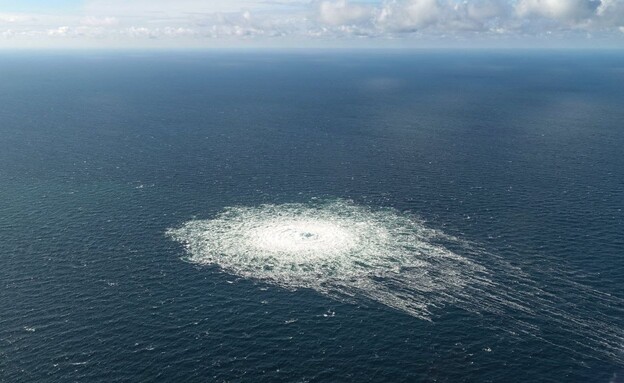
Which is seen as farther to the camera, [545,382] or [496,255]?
[496,255]

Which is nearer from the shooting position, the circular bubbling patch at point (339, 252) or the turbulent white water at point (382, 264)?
the turbulent white water at point (382, 264)

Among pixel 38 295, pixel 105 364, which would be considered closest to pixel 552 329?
pixel 105 364

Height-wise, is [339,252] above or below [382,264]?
above

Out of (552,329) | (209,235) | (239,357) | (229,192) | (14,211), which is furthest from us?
(229,192)

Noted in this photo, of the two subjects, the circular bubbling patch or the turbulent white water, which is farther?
the circular bubbling patch

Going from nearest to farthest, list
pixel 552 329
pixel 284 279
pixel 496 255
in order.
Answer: pixel 552 329, pixel 284 279, pixel 496 255

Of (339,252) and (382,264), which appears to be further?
(339,252)

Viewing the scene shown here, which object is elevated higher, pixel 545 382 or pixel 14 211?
pixel 14 211

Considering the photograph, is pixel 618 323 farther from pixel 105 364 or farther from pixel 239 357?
pixel 105 364
